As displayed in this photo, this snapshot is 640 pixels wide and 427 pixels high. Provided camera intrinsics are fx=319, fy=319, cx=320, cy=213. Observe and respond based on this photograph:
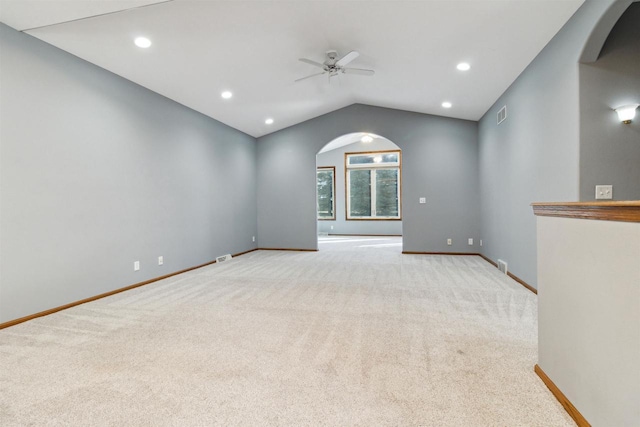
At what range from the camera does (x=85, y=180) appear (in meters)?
3.48

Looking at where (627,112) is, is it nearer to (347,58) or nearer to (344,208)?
(347,58)

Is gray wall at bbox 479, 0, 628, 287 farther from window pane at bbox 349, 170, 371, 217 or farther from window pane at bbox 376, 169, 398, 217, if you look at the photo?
window pane at bbox 349, 170, 371, 217

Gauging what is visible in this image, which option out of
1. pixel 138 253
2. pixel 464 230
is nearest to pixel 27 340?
pixel 138 253

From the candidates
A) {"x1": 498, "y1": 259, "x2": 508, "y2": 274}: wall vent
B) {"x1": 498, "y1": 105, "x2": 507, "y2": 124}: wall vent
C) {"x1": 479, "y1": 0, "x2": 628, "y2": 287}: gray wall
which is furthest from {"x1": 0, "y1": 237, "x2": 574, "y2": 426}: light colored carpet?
{"x1": 498, "y1": 105, "x2": 507, "y2": 124}: wall vent

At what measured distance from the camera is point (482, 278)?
14.2 ft

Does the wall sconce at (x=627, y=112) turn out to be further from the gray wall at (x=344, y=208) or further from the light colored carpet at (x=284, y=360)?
the gray wall at (x=344, y=208)

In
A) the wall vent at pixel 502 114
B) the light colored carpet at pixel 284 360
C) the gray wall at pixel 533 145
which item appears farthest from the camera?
the wall vent at pixel 502 114

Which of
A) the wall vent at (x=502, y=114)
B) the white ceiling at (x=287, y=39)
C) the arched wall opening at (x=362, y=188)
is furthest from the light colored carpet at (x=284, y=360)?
the arched wall opening at (x=362, y=188)

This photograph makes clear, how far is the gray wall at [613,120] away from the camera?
262cm

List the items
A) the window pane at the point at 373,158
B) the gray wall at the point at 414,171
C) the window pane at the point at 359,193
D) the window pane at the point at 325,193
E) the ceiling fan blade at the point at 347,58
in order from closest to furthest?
the ceiling fan blade at the point at 347,58 < the gray wall at the point at 414,171 < the window pane at the point at 373,158 < the window pane at the point at 359,193 < the window pane at the point at 325,193

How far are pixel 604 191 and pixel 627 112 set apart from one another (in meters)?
0.65

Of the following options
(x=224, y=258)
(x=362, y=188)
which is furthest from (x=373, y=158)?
(x=224, y=258)

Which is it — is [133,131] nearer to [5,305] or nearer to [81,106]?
[81,106]

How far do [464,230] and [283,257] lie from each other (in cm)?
364
